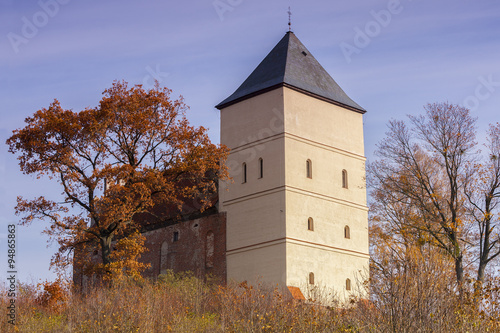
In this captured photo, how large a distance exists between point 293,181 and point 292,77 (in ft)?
16.5

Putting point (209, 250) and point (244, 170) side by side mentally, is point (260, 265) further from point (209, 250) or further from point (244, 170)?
point (244, 170)

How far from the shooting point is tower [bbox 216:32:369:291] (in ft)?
110

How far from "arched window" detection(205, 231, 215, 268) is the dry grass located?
6795 mm

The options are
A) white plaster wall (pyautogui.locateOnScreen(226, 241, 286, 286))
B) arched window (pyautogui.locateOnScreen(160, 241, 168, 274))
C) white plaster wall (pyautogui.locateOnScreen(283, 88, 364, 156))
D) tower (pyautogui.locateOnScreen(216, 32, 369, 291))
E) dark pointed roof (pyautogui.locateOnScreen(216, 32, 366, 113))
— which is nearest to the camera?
white plaster wall (pyautogui.locateOnScreen(226, 241, 286, 286))

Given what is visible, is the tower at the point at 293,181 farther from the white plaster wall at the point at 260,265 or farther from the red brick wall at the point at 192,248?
the red brick wall at the point at 192,248

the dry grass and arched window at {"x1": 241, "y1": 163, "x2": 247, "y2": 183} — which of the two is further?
arched window at {"x1": 241, "y1": 163, "x2": 247, "y2": 183}

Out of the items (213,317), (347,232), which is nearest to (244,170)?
(347,232)

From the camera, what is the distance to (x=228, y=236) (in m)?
35.2

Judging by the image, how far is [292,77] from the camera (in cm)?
3641

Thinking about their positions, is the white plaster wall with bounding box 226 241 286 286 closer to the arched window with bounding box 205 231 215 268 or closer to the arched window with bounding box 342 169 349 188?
the arched window with bounding box 205 231 215 268

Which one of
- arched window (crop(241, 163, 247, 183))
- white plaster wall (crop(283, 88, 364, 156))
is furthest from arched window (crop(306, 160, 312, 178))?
arched window (crop(241, 163, 247, 183))

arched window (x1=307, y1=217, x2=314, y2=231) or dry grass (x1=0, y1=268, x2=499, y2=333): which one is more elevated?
arched window (x1=307, y1=217, x2=314, y2=231)

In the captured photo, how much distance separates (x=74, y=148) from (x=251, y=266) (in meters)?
8.75

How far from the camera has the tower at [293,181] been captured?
3366 cm
